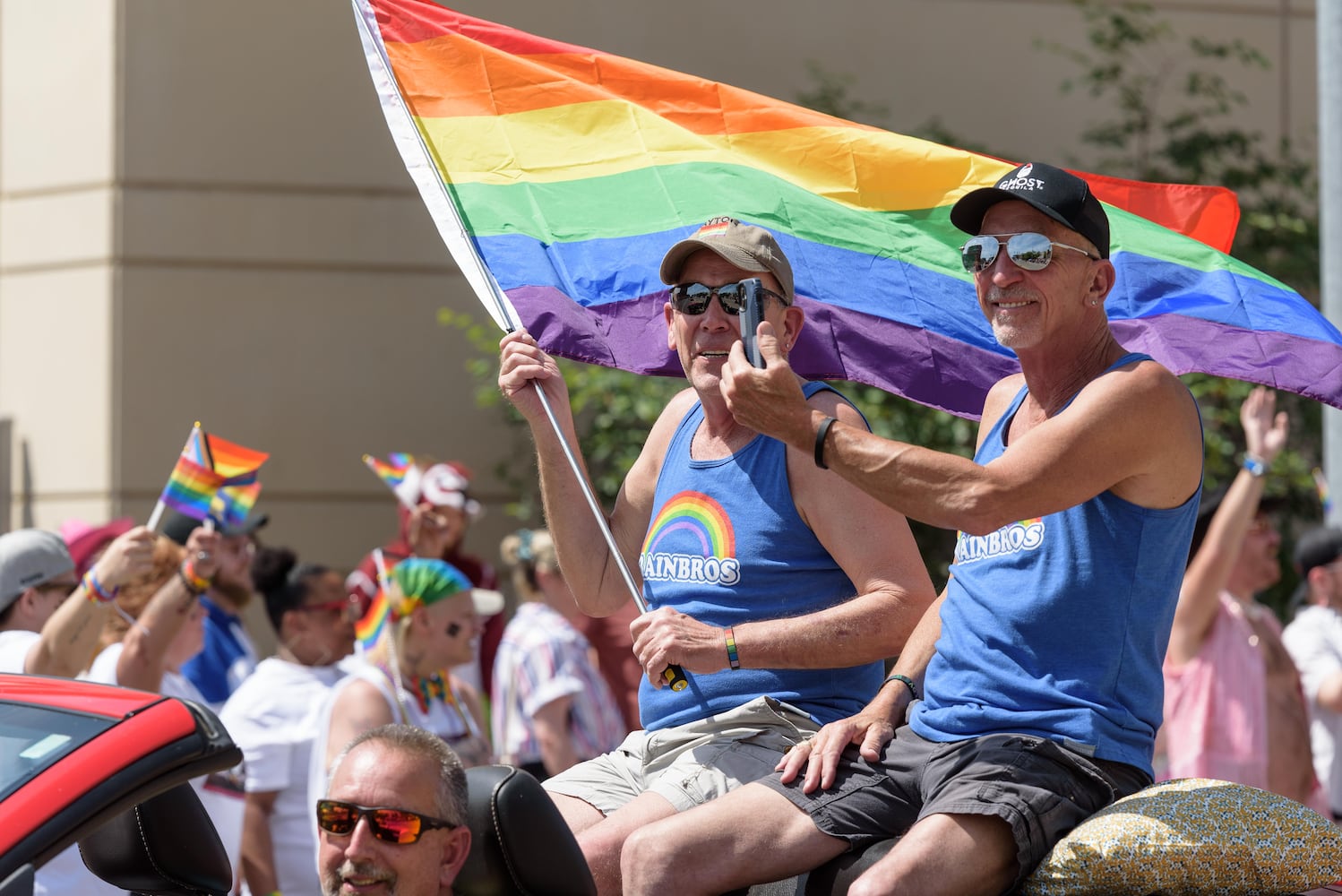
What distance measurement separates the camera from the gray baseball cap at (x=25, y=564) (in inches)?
245

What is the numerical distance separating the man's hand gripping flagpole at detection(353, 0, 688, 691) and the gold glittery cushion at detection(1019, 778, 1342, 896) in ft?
4.53

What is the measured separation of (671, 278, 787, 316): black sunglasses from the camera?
13.5ft

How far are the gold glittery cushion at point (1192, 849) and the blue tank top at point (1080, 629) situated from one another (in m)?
0.18

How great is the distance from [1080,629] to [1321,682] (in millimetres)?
5115

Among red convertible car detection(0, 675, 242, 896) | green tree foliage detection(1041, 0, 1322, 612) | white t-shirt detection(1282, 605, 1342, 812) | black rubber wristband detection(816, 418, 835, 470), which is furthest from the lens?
green tree foliage detection(1041, 0, 1322, 612)

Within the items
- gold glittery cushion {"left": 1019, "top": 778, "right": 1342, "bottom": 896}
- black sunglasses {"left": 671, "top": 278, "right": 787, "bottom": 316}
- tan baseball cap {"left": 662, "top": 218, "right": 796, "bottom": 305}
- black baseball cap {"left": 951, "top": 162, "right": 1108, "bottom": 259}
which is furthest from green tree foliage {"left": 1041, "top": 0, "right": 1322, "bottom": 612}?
gold glittery cushion {"left": 1019, "top": 778, "right": 1342, "bottom": 896}

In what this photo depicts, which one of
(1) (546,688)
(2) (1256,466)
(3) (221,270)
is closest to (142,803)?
(2) (1256,466)

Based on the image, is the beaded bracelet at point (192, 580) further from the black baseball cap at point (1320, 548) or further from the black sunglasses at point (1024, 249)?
the black baseball cap at point (1320, 548)

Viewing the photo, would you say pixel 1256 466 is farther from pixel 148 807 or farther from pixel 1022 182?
pixel 148 807

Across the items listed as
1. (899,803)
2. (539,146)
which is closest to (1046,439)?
(899,803)

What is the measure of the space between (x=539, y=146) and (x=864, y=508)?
182 cm

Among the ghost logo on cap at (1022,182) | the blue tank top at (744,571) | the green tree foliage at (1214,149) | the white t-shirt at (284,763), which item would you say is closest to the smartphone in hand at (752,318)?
the blue tank top at (744,571)

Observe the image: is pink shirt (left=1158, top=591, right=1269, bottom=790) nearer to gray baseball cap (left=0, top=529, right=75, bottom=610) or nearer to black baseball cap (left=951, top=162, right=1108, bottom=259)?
black baseball cap (left=951, top=162, right=1108, bottom=259)

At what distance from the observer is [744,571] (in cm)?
404
